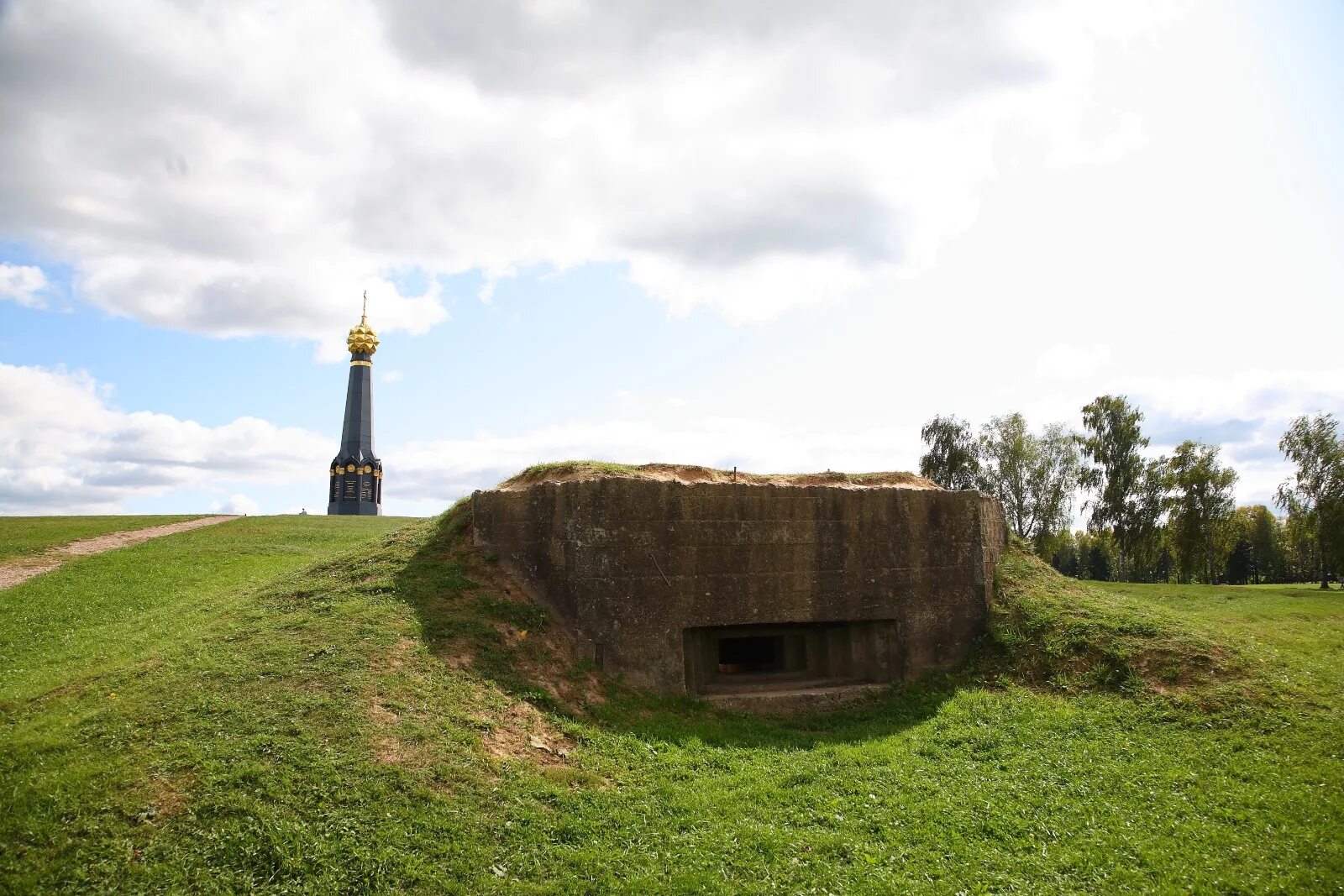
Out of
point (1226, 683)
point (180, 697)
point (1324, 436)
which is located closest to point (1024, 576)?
point (1226, 683)

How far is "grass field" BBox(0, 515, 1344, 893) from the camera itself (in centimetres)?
682

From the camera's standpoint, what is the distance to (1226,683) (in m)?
10.8

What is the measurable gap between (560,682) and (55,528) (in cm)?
2190

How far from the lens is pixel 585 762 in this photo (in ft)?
29.3

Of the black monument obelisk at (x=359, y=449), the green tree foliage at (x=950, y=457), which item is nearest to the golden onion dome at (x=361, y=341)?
the black monument obelisk at (x=359, y=449)

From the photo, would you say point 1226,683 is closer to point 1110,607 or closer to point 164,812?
point 1110,607

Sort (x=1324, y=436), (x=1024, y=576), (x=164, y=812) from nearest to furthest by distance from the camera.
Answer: (x=164, y=812) → (x=1024, y=576) → (x=1324, y=436)

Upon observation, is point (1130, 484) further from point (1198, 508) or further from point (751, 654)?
point (751, 654)

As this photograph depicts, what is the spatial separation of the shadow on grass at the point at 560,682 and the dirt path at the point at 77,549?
12.0 metres

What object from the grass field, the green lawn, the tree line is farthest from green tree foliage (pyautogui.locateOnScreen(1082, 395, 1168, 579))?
the green lawn

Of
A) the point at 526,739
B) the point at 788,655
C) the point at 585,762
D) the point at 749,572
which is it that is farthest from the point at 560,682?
the point at 788,655

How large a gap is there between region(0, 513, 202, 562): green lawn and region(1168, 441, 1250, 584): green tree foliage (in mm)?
39599

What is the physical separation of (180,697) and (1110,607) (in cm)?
1386

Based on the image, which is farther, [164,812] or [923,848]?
[923,848]
